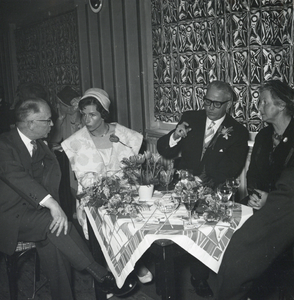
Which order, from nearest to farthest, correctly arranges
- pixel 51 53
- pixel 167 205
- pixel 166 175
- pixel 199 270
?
pixel 167 205 < pixel 166 175 < pixel 199 270 < pixel 51 53

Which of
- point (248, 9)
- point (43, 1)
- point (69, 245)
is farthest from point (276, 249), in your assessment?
point (43, 1)

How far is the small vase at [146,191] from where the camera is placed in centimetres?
234

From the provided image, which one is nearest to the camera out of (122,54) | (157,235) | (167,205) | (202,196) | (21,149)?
(157,235)

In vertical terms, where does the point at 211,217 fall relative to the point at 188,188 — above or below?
below

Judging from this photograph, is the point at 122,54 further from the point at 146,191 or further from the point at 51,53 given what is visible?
the point at 146,191

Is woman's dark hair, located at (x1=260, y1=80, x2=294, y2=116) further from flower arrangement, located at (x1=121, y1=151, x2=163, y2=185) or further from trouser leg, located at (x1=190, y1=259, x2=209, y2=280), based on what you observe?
trouser leg, located at (x1=190, y1=259, x2=209, y2=280)

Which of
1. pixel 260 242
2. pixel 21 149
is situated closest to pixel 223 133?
pixel 260 242

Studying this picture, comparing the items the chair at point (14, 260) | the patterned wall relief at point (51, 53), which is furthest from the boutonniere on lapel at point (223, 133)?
the patterned wall relief at point (51, 53)

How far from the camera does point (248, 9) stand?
317 centimetres

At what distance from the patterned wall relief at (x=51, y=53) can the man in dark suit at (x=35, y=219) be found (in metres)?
3.65

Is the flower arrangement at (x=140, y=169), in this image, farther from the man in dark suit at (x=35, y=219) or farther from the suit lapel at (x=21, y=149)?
the suit lapel at (x=21, y=149)

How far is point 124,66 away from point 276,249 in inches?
150

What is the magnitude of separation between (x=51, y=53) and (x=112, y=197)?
17.2ft

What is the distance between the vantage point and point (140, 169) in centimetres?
234
